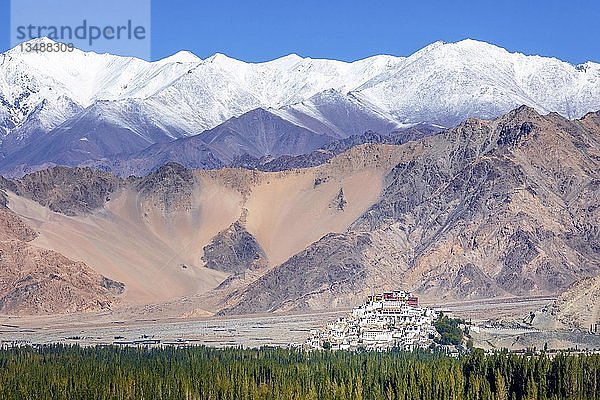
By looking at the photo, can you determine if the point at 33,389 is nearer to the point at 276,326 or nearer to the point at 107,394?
the point at 107,394

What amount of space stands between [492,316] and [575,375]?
75.1m

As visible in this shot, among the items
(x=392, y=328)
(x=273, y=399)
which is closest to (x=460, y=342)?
(x=392, y=328)

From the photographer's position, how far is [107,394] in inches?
4033

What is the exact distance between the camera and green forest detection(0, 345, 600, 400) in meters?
102

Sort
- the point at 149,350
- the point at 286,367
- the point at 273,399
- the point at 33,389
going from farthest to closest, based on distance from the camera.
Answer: the point at 149,350, the point at 286,367, the point at 33,389, the point at 273,399

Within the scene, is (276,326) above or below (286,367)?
above

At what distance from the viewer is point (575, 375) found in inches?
4033

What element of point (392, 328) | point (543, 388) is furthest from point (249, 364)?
point (392, 328)

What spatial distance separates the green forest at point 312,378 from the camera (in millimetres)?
101625

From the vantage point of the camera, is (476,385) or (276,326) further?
(276,326)

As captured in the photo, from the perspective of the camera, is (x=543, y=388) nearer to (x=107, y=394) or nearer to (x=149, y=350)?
(x=107, y=394)

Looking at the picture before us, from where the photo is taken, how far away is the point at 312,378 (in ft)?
364

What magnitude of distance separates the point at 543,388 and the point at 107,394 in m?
32.8

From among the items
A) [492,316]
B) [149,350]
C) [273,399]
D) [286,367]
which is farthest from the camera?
[492,316]
